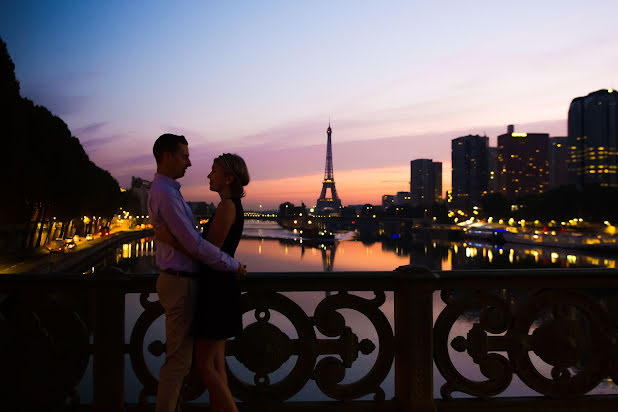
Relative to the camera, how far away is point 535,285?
397 cm

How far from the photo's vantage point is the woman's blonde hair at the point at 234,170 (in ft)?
10.7

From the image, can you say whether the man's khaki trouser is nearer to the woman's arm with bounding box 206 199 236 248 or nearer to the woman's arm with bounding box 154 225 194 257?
the woman's arm with bounding box 154 225 194 257

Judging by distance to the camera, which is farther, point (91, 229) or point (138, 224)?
point (138, 224)

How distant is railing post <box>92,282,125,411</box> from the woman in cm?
80

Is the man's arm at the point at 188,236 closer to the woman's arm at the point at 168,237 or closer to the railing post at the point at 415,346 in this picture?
the woman's arm at the point at 168,237

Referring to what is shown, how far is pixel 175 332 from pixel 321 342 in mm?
1174

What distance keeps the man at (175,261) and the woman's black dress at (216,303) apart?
6 centimetres

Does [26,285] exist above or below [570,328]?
above

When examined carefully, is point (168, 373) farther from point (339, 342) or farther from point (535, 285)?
point (535, 285)

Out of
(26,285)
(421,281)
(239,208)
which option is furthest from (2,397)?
(421,281)

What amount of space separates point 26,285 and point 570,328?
13.6 ft

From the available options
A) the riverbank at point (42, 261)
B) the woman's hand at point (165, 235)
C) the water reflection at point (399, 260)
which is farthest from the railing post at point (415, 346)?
the water reflection at point (399, 260)

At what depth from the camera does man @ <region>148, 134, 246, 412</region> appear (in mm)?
3061

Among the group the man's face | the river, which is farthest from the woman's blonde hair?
the river
